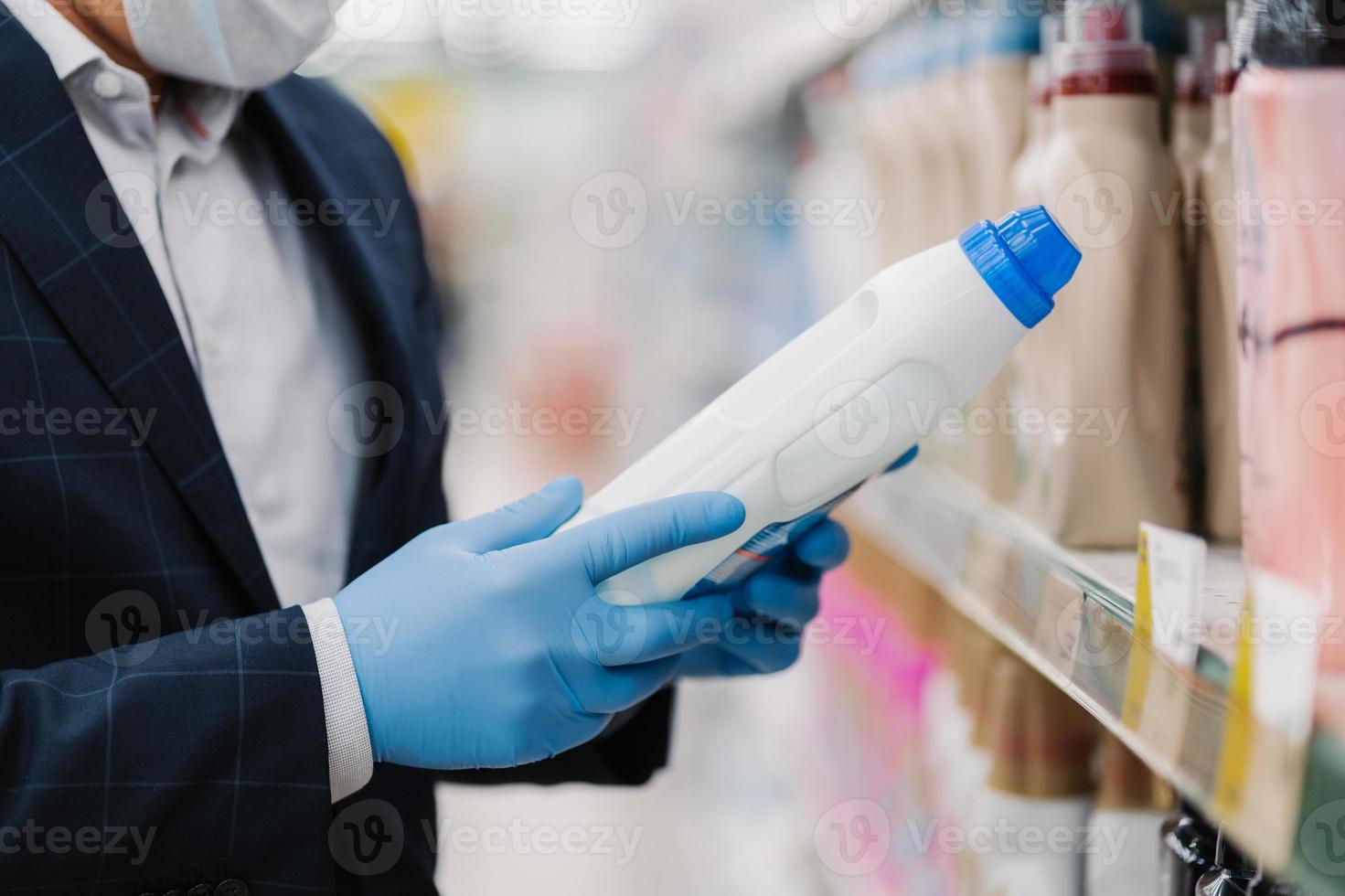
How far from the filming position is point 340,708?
31.3 inches

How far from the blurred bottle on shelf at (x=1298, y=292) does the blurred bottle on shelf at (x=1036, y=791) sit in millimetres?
478

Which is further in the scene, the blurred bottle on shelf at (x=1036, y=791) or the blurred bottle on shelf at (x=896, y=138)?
the blurred bottle on shelf at (x=896, y=138)

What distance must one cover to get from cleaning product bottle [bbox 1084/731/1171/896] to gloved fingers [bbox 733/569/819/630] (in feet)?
0.96

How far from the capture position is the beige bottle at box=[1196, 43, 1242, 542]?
0.79m

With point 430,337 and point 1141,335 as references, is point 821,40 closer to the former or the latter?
point 430,337

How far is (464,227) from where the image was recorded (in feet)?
9.07

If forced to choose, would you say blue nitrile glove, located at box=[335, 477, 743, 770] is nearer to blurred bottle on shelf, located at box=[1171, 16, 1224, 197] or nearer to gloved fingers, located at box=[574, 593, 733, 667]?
gloved fingers, located at box=[574, 593, 733, 667]

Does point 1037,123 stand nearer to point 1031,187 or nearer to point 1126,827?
point 1031,187

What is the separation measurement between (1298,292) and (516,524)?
0.56 meters

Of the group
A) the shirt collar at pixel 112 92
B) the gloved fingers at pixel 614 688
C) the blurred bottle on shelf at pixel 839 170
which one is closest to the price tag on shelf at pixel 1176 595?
the gloved fingers at pixel 614 688

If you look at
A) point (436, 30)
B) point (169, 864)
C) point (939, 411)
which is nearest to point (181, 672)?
point (169, 864)

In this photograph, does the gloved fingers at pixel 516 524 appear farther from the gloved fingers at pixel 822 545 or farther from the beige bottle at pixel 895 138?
the beige bottle at pixel 895 138

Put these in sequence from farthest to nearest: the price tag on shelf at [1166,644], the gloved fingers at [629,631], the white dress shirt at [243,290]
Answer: the white dress shirt at [243,290]
the gloved fingers at [629,631]
the price tag on shelf at [1166,644]

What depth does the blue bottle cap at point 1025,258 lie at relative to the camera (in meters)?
0.73
